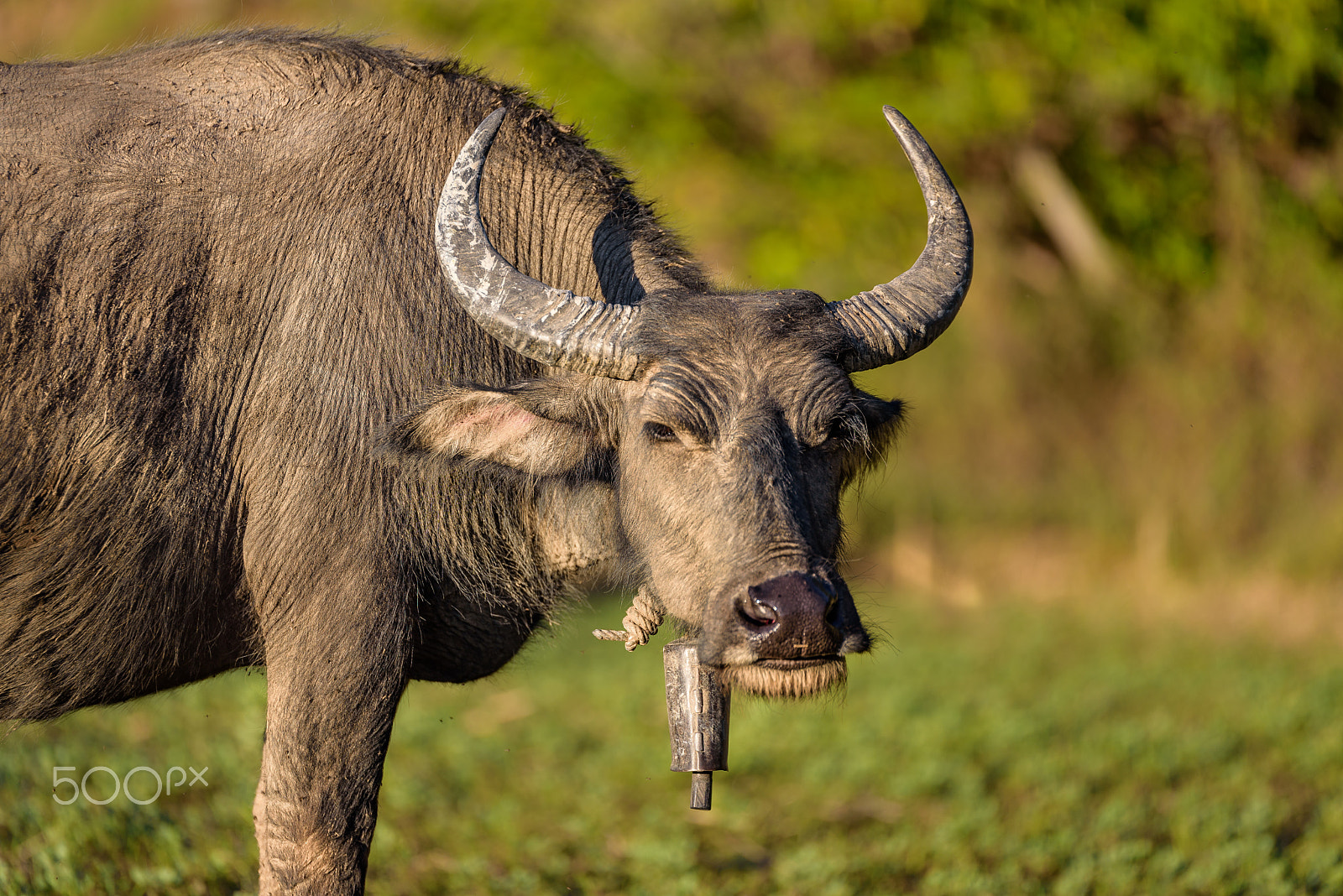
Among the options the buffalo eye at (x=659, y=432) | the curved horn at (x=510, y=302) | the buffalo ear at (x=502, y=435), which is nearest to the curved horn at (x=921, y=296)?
the buffalo eye at (x=659, y=432)

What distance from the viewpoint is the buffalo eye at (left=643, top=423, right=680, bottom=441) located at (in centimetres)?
326

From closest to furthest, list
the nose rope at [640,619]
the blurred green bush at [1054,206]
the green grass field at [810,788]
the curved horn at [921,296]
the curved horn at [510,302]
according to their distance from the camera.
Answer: the curved horn at [510,302], the curved horn at [921,296], the nose rope at [640,619], the green grass field at [810,788], the blurred green bush at [1054,206]

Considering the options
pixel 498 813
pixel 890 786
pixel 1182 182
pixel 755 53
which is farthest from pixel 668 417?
pixel 755 53

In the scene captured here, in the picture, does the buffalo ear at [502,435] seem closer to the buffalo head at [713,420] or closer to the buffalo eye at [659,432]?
the buffalo head at [713,420]

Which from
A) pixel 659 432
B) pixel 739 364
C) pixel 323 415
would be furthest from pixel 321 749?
pixel 739 364

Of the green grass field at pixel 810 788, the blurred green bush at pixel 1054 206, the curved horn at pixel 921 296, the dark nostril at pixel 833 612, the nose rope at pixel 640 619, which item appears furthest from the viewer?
the blurred green bush at pixel 1054 206

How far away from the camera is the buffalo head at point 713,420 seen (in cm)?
305

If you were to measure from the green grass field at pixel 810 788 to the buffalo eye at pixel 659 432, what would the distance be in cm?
92

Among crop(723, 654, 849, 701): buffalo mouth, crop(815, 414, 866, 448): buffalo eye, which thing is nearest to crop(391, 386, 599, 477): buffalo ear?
crop(815, 414, 866, 448): buffalo eye

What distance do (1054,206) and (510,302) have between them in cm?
990

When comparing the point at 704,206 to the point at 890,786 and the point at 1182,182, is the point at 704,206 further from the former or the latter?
the point at 890,786

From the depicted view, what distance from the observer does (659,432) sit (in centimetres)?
327

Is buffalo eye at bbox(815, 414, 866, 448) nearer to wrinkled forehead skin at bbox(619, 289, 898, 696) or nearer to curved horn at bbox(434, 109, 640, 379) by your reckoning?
wrinkled forehead skin at bbox(619, 289, 898, 696)

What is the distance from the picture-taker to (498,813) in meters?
5.51
